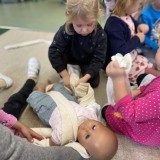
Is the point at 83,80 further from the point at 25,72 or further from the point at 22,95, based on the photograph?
the point at 25,72

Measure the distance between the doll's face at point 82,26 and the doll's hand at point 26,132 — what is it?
18.8 inches

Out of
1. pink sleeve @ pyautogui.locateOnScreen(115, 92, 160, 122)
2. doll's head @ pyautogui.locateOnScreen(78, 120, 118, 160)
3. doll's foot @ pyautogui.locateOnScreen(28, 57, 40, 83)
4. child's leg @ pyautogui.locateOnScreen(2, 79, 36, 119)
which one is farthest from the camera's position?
doll's foot @ pyautogui.locateOnScreen(28, 57, 40, 83)

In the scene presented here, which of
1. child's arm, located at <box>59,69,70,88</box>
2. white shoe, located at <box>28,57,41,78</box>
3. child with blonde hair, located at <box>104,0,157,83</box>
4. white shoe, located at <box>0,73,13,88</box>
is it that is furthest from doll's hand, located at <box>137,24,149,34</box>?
white shoe, located at <box>0,73,13,88</box>

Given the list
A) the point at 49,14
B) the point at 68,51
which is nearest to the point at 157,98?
the point at 68,51

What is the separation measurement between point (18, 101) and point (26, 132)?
Result: 215mm

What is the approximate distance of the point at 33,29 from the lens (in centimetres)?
188

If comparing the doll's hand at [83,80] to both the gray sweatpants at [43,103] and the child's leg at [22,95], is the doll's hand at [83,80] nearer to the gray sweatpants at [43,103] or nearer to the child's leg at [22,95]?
the gray sweatpants at [43,103]

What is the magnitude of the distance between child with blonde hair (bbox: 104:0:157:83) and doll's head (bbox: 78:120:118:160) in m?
0.46

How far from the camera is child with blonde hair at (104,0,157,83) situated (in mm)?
1152

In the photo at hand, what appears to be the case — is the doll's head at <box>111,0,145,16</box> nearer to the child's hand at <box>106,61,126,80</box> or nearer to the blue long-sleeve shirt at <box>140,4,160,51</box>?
the blue long-sleeve shirt at <box>140,4,160,51</box>

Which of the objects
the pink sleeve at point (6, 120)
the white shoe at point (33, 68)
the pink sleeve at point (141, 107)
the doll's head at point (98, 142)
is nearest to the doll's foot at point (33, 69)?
the white shoe at point (33, 68)

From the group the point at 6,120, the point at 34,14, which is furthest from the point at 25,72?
the point at 34,14

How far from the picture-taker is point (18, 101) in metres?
1.07

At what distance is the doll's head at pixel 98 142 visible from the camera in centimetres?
82
